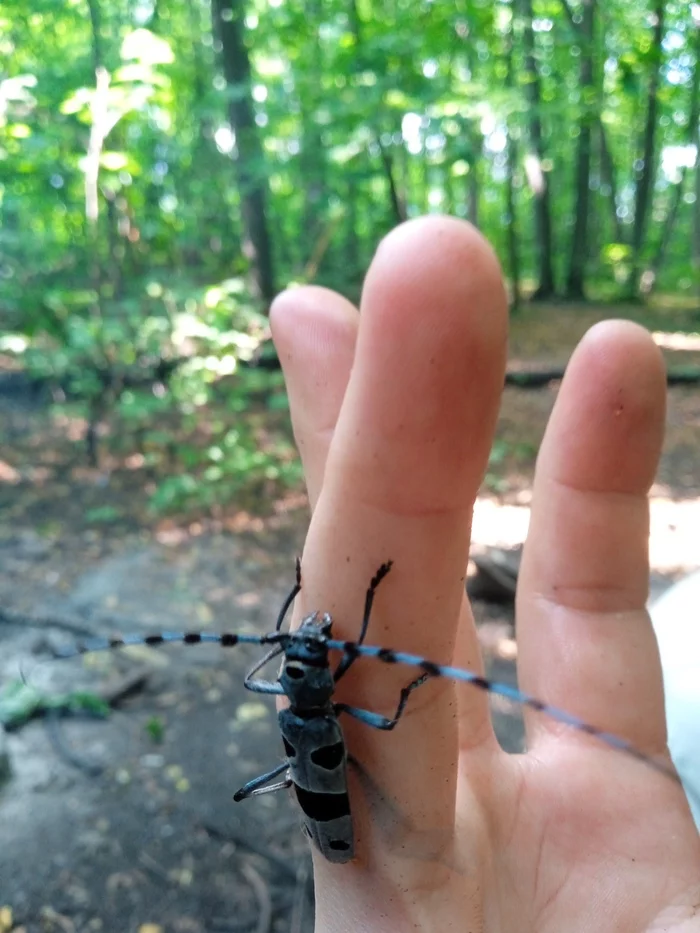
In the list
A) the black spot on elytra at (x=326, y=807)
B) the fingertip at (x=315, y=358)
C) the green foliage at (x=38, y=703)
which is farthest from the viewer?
the green foliage at (x=38, y=703)

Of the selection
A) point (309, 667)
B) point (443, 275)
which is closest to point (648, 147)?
point (443, 275)

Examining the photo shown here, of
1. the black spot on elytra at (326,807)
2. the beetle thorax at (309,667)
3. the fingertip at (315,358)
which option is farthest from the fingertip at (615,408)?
the black spot on elytra at (326,807)

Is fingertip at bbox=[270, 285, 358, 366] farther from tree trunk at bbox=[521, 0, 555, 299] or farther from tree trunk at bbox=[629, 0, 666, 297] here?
tree trunk at bbox=[521, 0, 555, 299]

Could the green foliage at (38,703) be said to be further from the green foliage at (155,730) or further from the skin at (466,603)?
the skin at (466,603)

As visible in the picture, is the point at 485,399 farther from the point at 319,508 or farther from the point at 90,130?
the point at 90,130

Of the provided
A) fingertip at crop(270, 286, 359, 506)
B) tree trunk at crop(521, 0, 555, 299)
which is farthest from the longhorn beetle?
tree trunk at crop(521, 0, 555, 299)

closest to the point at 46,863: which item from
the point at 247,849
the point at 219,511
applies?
the point at 247,849
